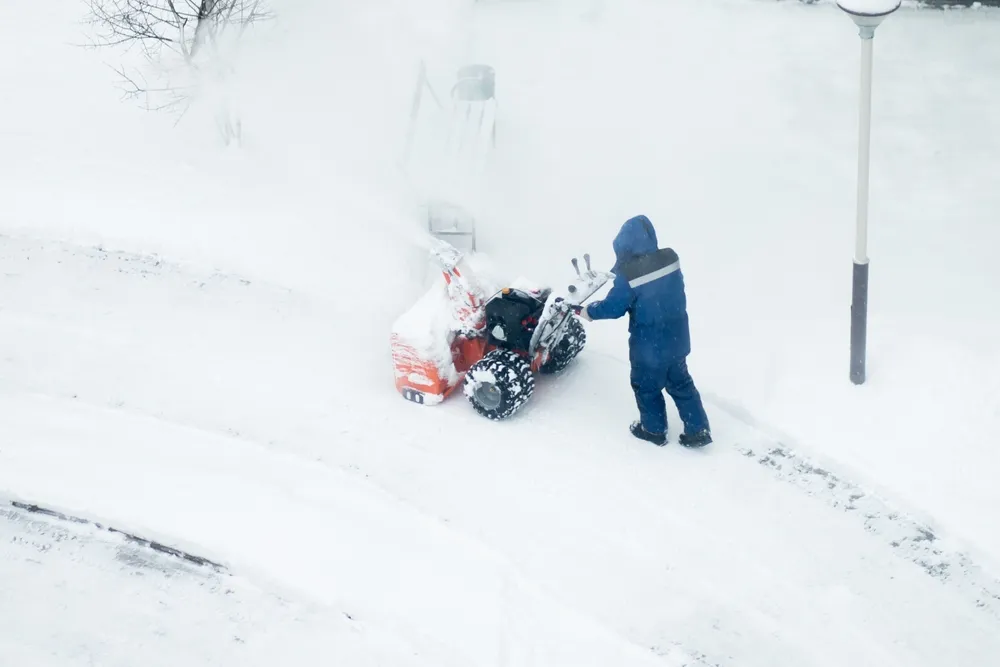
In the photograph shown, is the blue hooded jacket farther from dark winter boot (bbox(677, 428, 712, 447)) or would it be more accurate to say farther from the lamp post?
the lamp post

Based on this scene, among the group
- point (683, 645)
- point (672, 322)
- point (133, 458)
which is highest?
point (672, 322)

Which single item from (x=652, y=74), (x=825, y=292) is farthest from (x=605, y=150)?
(x=825, y=292)

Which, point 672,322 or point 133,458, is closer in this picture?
point 672,322

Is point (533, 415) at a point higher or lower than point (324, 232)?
lower

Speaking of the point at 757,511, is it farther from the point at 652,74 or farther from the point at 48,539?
the point at 652,74

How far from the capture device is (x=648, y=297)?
686 centimetres

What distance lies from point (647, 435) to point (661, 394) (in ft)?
1.12

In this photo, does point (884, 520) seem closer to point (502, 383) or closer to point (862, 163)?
point (862, 163)

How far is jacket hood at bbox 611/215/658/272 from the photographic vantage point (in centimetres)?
679

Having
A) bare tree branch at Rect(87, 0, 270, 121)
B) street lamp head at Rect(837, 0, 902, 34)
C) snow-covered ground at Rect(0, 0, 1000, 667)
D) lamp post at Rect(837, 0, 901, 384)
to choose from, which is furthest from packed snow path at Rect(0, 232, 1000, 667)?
street lamp head at Rect(837, 0, 902, 34)

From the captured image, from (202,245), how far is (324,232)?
1082 mm

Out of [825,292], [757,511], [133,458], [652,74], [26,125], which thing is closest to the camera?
[757,511]

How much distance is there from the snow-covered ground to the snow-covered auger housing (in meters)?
0.27

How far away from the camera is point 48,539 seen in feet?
22.8
